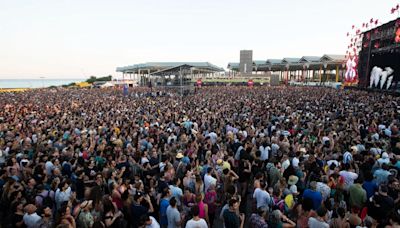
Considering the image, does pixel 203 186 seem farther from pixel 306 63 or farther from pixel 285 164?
pixel 306 63

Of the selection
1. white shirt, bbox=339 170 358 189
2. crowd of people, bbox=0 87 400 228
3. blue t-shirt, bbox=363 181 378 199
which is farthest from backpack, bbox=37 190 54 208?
blue t-shirt, bbox=363 181 378 199

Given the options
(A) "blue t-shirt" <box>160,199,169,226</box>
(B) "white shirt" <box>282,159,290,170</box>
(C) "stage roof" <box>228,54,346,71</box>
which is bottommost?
(A) "blue t-shirt" <box>160,199,169,226</box>

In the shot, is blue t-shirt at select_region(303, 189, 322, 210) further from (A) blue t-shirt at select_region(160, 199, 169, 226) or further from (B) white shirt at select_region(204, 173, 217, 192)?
(A) blue t-shirt at select_region(160, 199, 169, 226)

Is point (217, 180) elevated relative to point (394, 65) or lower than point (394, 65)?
lower

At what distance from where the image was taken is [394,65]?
26500mm

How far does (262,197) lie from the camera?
16.4 feet

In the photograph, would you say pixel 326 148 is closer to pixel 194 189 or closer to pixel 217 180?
pixel 217 180

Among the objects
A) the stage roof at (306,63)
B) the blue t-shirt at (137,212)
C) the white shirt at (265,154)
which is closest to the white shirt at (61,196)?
the blue t-shirt at (137,212)

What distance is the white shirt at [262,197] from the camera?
4.96 meters

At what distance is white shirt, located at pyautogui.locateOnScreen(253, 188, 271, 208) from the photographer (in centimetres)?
496

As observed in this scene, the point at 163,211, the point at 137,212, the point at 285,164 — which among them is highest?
the point at 285,164

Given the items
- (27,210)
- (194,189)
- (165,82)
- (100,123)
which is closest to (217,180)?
(194,189)

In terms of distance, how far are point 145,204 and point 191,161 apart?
2657 mm

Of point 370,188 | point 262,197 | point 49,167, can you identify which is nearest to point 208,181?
point 262,197
